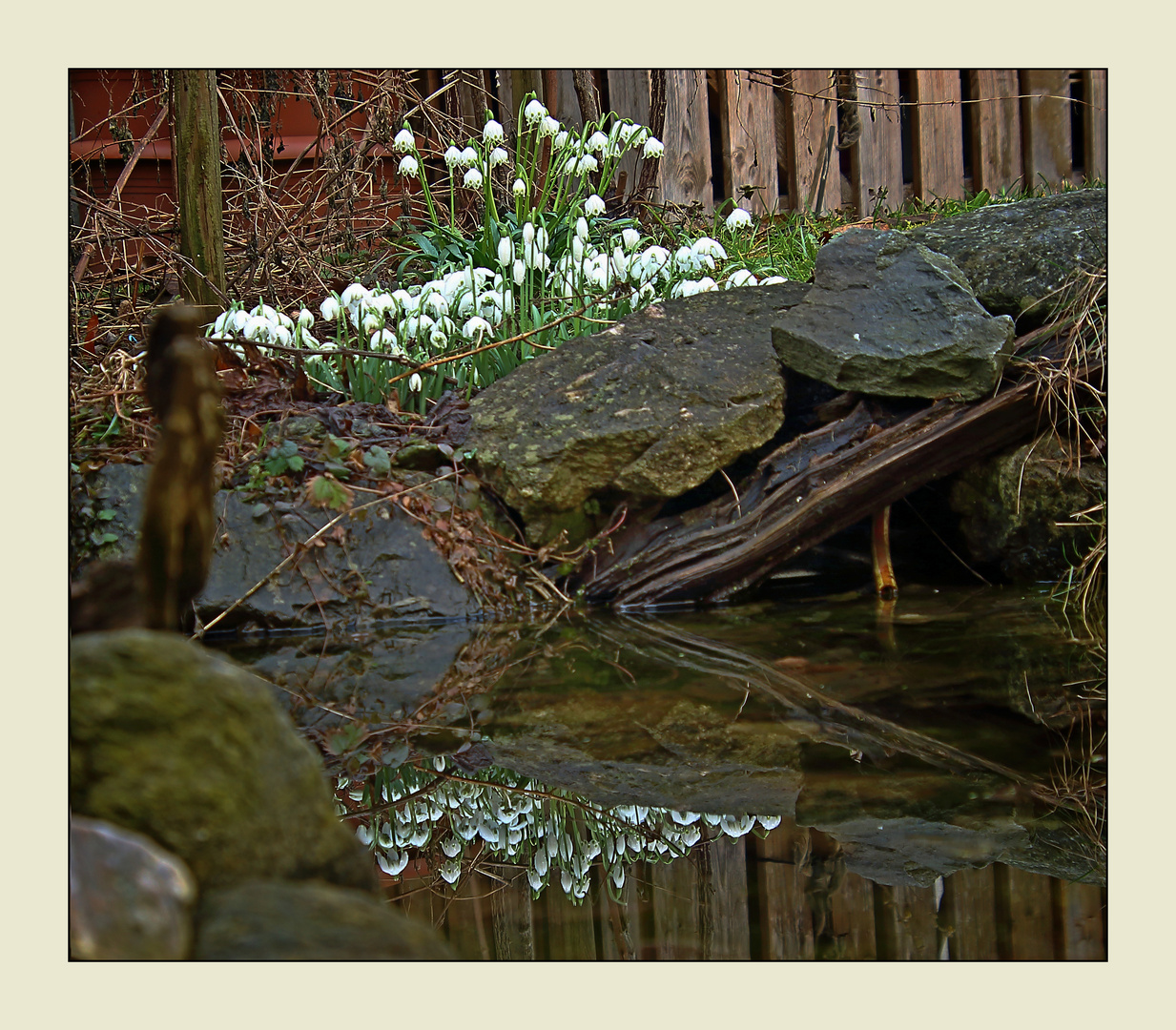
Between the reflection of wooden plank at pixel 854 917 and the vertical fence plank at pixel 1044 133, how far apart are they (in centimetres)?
546

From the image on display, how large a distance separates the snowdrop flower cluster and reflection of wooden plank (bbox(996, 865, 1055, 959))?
Result: 371 millimetres

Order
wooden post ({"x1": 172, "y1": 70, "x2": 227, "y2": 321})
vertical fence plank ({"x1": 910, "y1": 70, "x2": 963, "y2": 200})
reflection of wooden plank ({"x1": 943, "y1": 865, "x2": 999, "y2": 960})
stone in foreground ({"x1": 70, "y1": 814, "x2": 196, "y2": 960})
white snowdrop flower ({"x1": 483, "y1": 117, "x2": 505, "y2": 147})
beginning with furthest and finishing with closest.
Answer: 1. vertical fence plank ({"x1": 910, "y1": 70, "x2": 963, "y2": 200})
2. white snowdrop flower ({"x1": 483, "y1": 117, "x2": 505, "y2": 147})
3. wooden post ({"x1": 172, "y1": 70, "x2": 227, "y2": 321})
4. reflection of wooden plank ({"x1": 943, "y1": 865, "x2": 999, "y2": 960})
5. stone in foreground ({"x1": 70, "y1": 814, "x2": 196, "y2": 960})

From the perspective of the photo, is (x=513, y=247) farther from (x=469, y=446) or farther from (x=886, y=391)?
(x=886, y=391)

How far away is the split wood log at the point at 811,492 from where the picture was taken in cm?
341

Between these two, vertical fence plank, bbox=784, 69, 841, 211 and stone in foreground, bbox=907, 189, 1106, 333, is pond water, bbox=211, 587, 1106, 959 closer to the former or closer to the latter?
stone in foreground, bbox=907, 189, 1106, 333

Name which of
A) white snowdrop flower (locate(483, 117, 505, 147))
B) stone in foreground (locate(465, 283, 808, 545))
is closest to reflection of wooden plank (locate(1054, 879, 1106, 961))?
stone in foreground (locate(465, 283, 808, 545))

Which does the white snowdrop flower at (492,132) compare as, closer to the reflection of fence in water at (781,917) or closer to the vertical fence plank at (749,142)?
the vertical fence plank at (749,142)

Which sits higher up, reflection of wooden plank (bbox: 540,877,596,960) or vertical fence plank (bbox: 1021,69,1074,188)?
vertical fence plank (bbox: 1021,69,1074,188)

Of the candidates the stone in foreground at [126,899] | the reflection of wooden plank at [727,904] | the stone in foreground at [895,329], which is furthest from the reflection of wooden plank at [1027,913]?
the stone in foreground at [895,329]

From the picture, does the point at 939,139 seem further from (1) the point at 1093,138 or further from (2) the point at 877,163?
(1) the point at 1093,138

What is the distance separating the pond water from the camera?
135 cm

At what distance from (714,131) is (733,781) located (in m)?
5.23

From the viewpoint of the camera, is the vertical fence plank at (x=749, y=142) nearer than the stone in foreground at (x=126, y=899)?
No

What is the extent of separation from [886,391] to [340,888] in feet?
9.24
